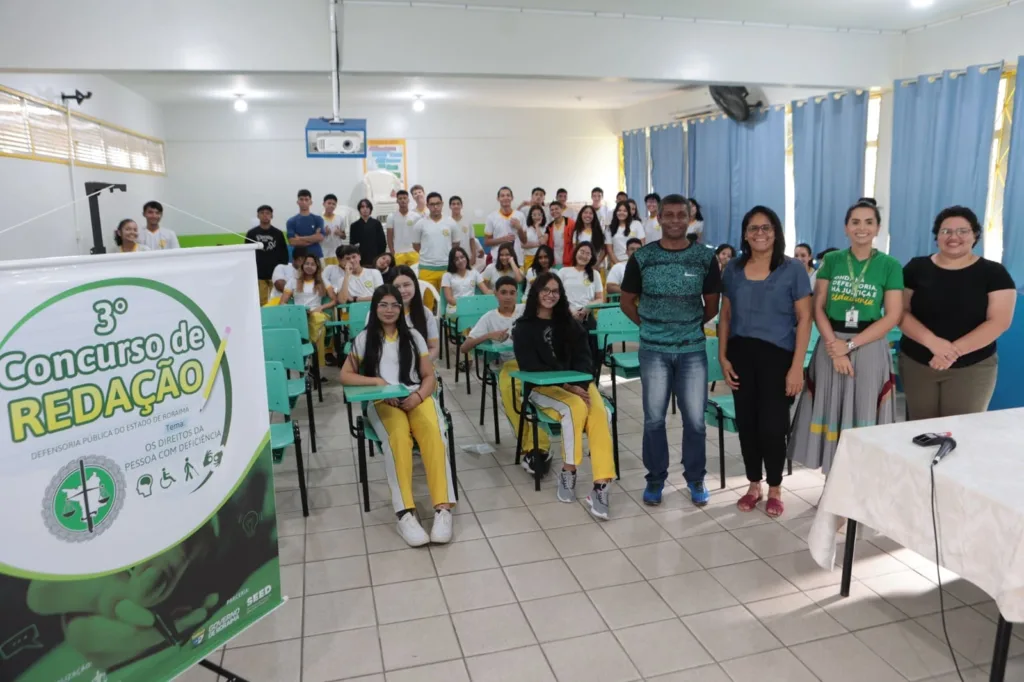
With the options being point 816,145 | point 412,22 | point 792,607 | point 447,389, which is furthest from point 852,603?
point 816,145

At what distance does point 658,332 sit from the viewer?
3266mm

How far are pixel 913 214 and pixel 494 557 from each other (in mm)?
4681

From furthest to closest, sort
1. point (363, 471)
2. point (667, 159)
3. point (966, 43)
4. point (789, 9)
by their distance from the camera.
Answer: point (667, 159) < point (789, 9) < point (966, 43) < point (363, 471)

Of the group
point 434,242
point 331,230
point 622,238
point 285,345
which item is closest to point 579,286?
point 434,242

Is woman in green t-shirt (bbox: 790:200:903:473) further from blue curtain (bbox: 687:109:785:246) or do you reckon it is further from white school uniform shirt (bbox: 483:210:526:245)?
white school uniform shirt (bbox: 483:210:526:245)

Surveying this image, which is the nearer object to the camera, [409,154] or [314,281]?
[314,281]

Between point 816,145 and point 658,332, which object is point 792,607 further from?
point 816,145

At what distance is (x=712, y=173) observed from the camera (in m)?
8.58

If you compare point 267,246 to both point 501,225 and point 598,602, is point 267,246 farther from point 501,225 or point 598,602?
point 598,602

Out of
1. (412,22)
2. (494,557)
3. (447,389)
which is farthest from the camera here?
(447,389)

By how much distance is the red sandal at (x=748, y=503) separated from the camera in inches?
134

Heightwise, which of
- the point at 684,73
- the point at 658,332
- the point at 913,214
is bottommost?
the point at 658,332

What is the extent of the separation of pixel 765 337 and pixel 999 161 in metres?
3.52

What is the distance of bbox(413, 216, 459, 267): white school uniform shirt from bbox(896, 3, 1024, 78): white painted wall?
4.24 meters
